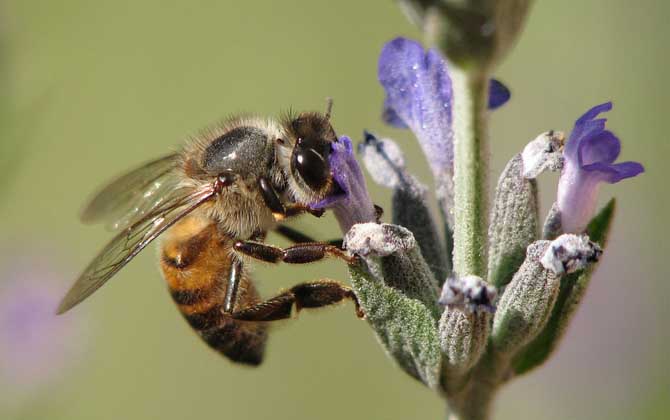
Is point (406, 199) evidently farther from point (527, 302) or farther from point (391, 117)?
point (527, 302)

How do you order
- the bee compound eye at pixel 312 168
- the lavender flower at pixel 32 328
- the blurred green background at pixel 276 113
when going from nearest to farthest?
the bee compound eye at pixel 312 168
the lavender flower at pixel 32 328
the blurred green background at pixel 276 113

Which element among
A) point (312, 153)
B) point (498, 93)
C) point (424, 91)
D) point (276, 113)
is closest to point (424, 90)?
point (424, 91)

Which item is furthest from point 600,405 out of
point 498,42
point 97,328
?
point 498,42

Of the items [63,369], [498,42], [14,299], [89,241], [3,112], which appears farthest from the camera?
[89,241]

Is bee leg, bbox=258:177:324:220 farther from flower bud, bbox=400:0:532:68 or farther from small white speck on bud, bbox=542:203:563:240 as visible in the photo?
flower bud, bbox=400:0:532:68

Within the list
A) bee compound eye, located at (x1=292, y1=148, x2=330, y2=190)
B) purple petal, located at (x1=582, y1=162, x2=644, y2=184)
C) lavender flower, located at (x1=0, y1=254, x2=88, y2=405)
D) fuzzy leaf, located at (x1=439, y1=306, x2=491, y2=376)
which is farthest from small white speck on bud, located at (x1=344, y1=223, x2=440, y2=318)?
lavender flower, located at (x1=0, y1=254, x2=88, y2=405)

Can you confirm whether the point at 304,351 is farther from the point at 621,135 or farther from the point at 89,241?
the point at 621,135

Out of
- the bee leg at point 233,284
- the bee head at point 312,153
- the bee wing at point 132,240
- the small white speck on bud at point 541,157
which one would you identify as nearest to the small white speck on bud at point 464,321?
the small white speck on bud at point 541,157

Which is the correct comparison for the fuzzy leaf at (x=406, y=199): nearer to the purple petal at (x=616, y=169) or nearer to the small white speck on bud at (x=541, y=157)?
the small white speck on bud at (x=541, y=157)
